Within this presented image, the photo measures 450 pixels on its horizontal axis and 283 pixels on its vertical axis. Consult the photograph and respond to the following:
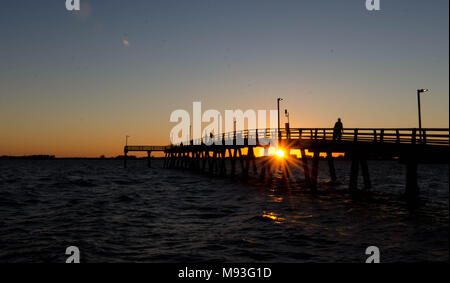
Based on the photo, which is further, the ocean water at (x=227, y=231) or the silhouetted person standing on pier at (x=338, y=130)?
the silhouetted person standing on pier at (x=338, y=130)

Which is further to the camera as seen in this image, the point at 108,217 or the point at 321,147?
the point at 321,147

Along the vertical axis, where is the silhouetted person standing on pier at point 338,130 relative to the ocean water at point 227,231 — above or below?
above

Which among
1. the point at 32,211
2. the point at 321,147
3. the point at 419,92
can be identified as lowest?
the point at 32,211

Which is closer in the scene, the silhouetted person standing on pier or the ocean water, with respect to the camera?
the ocean water

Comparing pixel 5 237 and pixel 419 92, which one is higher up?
pixel 419 92

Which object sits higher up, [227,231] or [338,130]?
[338,130]

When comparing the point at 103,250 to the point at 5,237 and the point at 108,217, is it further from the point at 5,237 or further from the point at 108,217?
the point at 108,217

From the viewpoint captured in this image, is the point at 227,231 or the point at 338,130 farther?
the point at 338,130

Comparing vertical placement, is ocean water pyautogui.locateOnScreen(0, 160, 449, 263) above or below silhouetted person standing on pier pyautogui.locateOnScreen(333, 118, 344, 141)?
below
